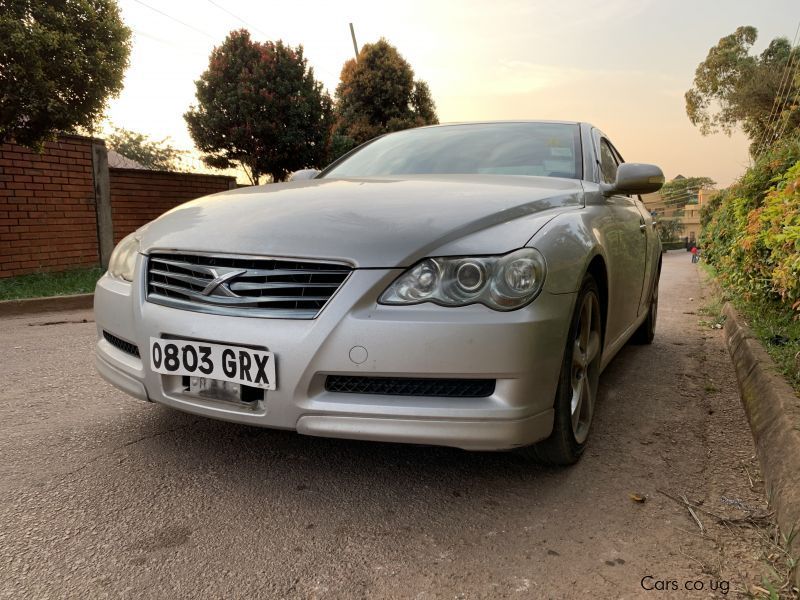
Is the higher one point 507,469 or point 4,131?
point 4,131

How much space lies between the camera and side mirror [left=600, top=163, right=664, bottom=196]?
2830 mm

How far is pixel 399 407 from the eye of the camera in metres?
1.78

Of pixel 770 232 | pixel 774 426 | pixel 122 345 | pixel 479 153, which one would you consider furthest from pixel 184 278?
pixel 770 232

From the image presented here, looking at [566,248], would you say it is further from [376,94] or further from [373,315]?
[376,94]

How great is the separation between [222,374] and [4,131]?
626cm

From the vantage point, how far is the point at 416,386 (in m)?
1.82

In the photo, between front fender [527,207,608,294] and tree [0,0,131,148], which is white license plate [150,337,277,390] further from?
tree [0,0,131,148]

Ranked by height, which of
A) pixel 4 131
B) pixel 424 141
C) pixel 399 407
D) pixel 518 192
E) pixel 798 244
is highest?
pixel 4 131

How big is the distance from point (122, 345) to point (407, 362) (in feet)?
3.93

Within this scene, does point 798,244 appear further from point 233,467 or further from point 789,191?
point 233,467

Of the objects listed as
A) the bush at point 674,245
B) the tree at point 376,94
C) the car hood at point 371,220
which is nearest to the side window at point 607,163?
the car hood at point 371,220

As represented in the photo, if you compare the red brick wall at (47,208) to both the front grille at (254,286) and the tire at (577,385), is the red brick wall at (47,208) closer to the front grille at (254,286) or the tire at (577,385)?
the front grille at (254,286)

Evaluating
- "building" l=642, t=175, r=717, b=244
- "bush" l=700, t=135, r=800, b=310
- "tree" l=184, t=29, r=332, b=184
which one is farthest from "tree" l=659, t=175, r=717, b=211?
"bush" l=700, t=135, r=800, b=310

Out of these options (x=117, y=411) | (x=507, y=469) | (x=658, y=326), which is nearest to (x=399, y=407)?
(x=507, y=469)
